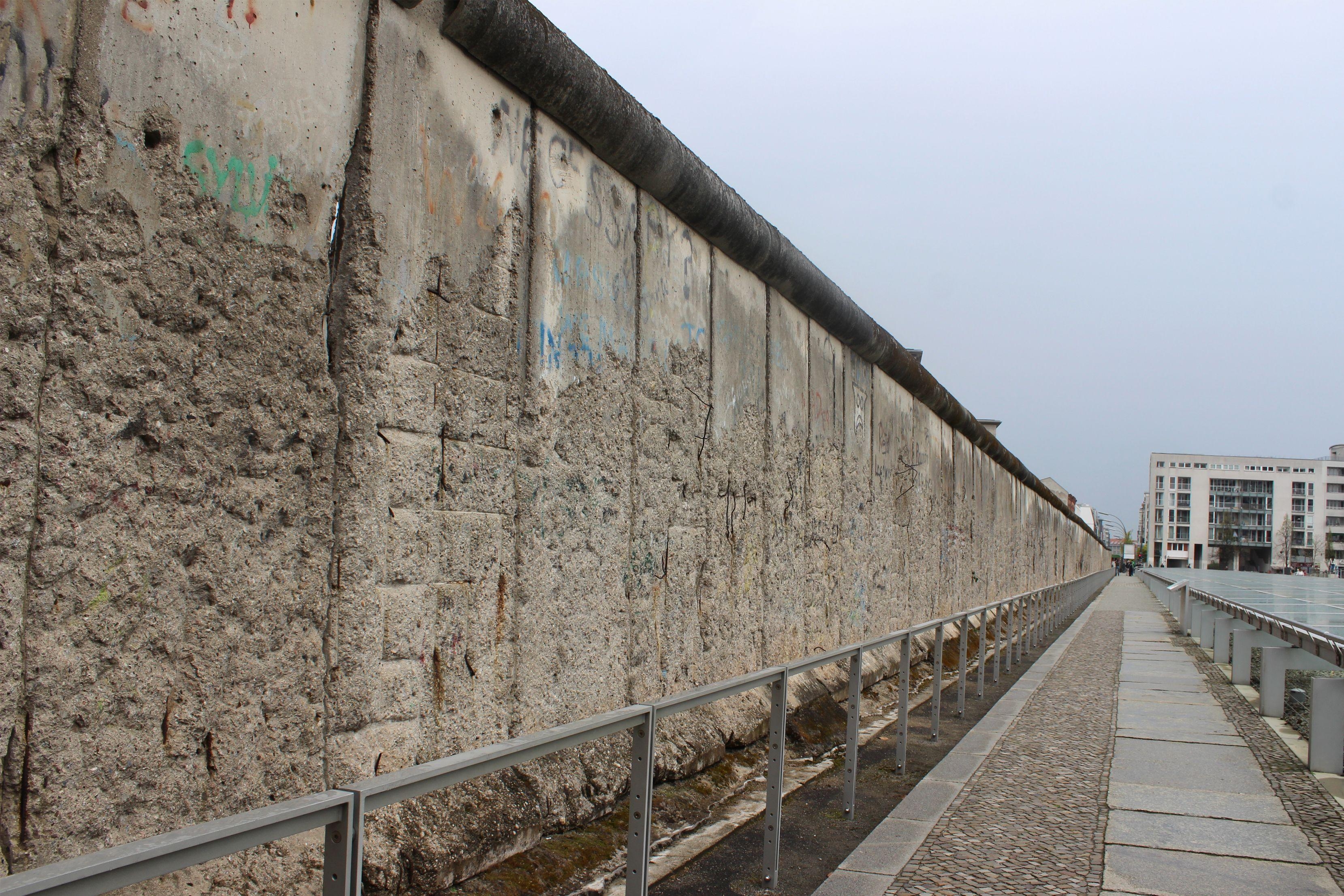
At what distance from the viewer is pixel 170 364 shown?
2447 mm

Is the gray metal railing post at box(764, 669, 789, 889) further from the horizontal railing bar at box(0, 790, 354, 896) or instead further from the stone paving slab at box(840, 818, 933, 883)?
the horizontal railing bar at box(0, 790, 354, 896)

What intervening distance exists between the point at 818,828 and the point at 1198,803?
6.57ft

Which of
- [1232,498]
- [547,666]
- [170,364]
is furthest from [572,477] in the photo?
[1232,498]

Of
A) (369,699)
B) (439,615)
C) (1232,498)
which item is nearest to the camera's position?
(369,699)

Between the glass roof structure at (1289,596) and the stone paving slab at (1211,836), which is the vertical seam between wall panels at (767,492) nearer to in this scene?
the stone paving slab at (1211,836)

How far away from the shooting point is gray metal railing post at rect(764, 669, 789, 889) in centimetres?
359

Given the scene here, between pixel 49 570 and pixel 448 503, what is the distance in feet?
4.19

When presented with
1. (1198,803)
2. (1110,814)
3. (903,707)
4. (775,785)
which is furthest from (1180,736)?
(775,785)

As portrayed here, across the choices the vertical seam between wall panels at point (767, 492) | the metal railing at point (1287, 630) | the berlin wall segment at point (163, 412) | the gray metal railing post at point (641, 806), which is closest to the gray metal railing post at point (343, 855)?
the berlin wall segment at point (163, 412)

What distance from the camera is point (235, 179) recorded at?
2619 millimetres

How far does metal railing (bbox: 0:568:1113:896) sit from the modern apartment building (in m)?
115

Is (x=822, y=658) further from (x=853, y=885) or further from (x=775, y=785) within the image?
(x=853, y=885)

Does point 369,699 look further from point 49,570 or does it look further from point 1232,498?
point 1232,498

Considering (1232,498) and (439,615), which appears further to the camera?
(1232,498)
